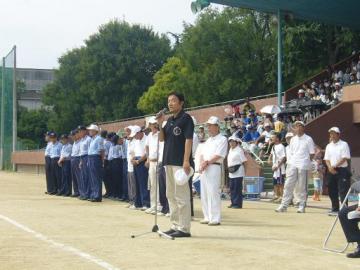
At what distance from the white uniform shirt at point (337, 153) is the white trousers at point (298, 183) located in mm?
1114

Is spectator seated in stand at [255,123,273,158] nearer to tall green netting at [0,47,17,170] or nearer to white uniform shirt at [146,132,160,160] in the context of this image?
white uniform shirt at [146,132,160,160]

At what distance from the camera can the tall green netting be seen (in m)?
52.2

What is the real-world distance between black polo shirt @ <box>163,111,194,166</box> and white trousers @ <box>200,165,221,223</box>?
72.1 inches

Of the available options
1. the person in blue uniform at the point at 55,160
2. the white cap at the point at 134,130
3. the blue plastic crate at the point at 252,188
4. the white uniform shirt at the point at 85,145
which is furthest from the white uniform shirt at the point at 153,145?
the person in blue uniform at the point at 55,160

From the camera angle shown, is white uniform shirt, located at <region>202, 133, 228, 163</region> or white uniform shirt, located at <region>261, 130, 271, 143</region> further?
white uniform shirt, located at <region>261, 130, 271, 143</region>

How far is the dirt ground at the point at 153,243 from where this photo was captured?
8047 millimetres

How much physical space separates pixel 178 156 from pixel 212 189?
189 centimetres

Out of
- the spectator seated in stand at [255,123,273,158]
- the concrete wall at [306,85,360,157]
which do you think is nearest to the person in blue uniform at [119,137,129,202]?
the spectator seated in stand at [255,123,273,158]

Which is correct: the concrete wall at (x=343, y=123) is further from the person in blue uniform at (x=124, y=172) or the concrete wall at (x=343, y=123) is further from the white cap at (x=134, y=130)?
the white cap at (x=134, y=130)

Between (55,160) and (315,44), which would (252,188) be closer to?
(55,160)

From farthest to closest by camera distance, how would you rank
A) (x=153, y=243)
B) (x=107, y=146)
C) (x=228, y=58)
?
(x=228, y=58), (x=107, y=146), (x=153, y=243)

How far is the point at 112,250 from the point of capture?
A: 891cm

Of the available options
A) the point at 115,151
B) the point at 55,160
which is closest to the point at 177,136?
the point at 115,151

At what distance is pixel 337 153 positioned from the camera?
14.0 metres
